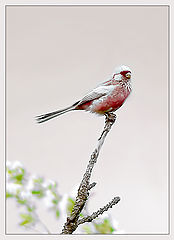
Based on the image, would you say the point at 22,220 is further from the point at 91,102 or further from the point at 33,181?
the point at 91,102

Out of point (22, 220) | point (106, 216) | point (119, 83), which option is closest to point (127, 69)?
point (119, 83)

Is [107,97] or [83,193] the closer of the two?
[83,193]

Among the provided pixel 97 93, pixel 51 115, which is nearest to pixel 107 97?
pixel 97 93

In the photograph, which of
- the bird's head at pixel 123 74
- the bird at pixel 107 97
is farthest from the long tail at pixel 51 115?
the bird's head at pixel 123 74

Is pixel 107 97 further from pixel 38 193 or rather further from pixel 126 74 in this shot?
pixel 38 193

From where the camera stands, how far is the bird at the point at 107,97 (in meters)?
1.13

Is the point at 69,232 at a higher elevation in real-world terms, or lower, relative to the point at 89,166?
lower

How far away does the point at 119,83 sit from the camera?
3.76 feet

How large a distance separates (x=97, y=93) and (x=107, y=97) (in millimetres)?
40

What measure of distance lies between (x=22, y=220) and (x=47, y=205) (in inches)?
3.6

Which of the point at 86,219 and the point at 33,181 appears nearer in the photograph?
the point at 86,219

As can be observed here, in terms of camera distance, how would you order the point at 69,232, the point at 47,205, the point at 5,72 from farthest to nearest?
1. the point at 5,72
2. the point at 47,205
3. the point at 69,232

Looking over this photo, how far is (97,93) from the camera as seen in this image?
114 centimetres

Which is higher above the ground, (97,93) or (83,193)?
(97,93)
